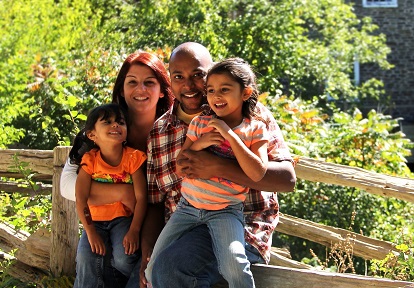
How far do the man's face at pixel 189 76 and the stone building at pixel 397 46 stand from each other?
59.9 feet

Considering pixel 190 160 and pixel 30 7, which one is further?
pixel 30 7

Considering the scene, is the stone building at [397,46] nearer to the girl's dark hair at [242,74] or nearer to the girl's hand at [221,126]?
the girl's dark hair at [242,74]

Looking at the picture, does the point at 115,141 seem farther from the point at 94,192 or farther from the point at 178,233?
the point at 178,233

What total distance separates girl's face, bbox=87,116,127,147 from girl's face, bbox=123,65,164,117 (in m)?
0.19

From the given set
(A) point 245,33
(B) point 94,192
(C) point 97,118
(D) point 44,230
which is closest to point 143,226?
(B) point 94,192

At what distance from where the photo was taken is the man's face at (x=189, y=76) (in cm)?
410

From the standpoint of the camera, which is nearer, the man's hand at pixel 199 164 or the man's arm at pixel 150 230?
the man's hand at pixel 199 164

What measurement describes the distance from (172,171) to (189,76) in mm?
511

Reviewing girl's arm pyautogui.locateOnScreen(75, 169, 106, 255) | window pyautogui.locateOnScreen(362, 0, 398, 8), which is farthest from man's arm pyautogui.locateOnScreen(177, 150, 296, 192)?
window pyautogui.locateOnScreen(362, 0, 398, 8)

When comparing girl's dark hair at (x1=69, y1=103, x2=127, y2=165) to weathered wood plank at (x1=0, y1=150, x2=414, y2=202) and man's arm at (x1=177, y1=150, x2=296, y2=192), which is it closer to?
man's arm at (x1=177, y1=150, x2=296, y2=192)

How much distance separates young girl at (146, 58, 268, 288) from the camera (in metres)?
3.63

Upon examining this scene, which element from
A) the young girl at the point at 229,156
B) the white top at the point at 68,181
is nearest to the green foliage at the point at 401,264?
the young girl at the point at 229,156

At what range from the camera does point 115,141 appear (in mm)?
4266

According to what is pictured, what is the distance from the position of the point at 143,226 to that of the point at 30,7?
895 centimetres
